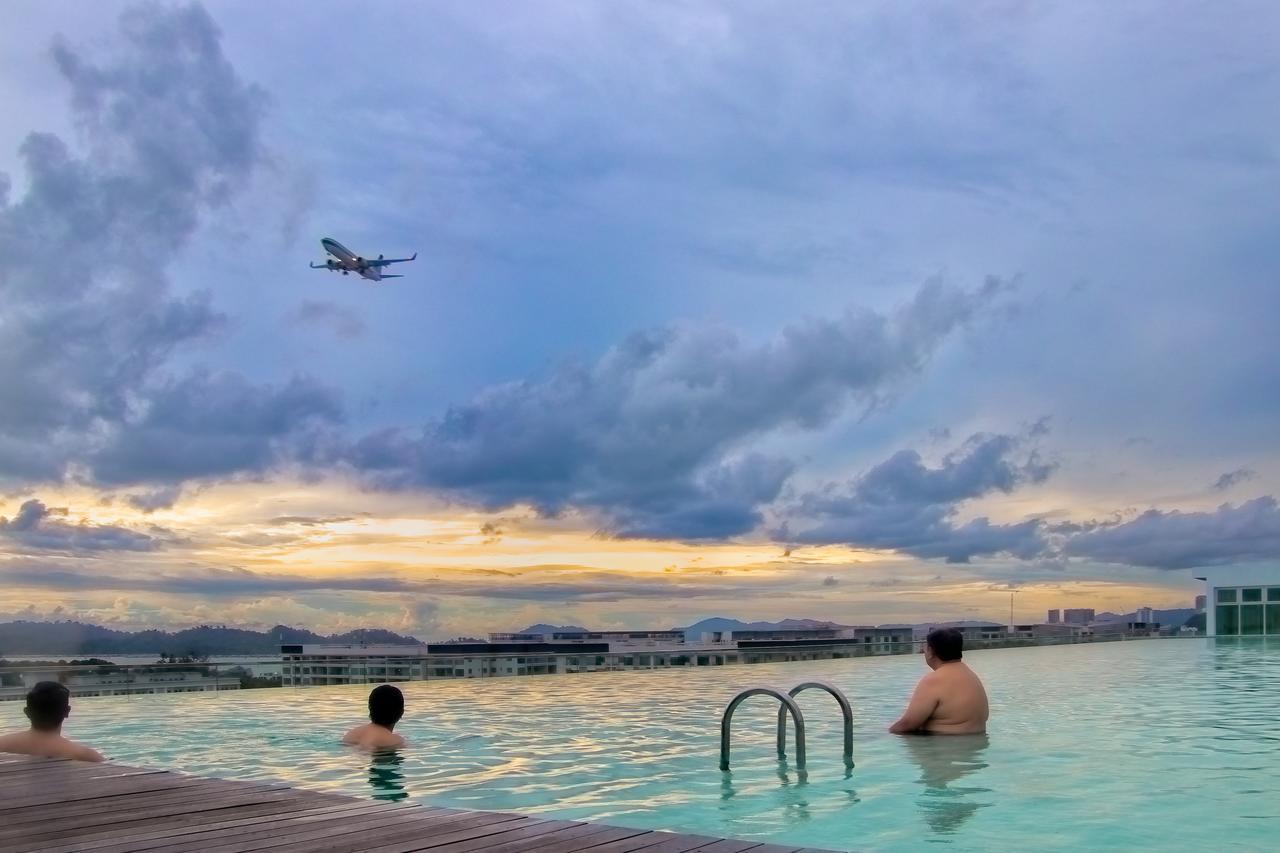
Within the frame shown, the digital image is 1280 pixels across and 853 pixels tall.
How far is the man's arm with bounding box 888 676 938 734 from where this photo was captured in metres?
8.77

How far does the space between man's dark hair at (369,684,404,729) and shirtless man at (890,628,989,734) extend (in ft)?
13.2

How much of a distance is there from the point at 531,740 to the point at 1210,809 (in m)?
5.48

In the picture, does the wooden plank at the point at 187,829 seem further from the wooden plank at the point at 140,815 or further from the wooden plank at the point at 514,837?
the wooden plank at the point at 514,837

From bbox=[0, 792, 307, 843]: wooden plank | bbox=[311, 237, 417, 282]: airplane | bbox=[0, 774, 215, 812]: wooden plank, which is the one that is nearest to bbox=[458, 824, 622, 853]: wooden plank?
bbox=[0, 792, 307, 843]: wooden plank

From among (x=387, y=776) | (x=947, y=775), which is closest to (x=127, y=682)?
(x=387, y=776)

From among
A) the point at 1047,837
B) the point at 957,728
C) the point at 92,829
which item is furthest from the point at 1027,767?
the point at 92,829

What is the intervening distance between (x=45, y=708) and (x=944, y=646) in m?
6.31

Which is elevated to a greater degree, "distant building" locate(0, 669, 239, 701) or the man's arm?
the man's arm

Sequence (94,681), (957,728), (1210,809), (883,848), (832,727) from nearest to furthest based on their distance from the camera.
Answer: (883,848), (1210,809), (957,728), (832,727), (94,681)

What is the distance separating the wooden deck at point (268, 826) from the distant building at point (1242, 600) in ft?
157

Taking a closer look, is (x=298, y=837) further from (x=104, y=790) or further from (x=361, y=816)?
(x=104, y=790)

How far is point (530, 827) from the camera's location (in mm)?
3768

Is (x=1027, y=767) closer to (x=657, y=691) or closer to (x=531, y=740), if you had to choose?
(x=531, y=740)

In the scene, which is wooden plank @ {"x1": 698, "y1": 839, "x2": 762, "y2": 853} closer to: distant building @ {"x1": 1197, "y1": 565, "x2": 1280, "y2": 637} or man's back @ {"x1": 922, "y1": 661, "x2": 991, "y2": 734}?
man's back @ {"x1": 922, "y1": 661, "x2": 991, "y2": 734}
